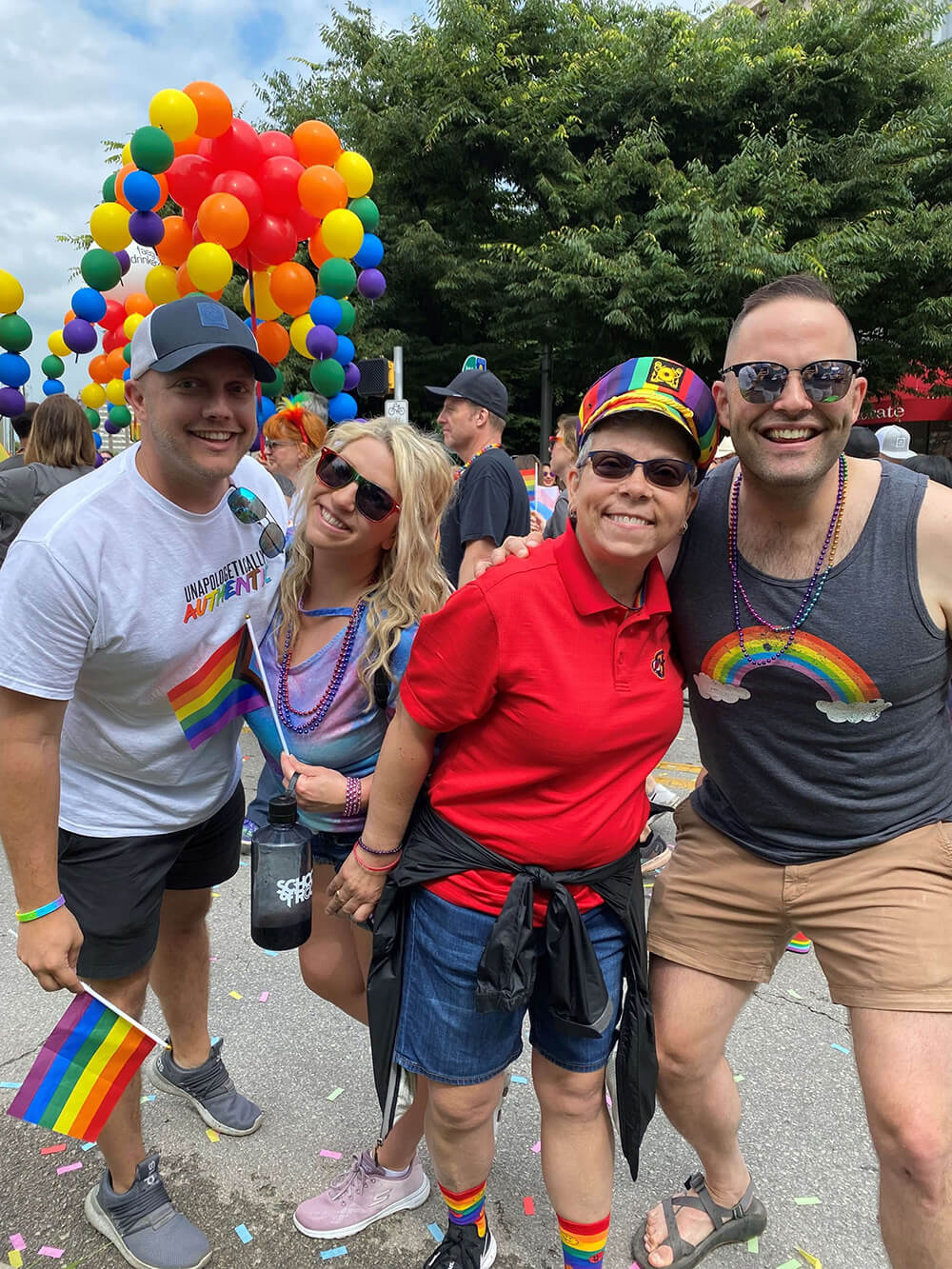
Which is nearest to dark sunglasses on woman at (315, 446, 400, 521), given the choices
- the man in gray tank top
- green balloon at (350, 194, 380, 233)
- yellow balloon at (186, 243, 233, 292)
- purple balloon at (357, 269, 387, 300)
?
the man in gray tank top

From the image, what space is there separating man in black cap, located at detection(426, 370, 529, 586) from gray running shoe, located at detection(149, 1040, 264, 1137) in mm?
2519

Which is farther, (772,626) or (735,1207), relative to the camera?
(735,1207)

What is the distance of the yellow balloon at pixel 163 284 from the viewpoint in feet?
16.5

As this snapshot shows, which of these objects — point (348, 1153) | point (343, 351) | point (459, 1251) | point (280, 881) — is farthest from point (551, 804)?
point (343, 351)

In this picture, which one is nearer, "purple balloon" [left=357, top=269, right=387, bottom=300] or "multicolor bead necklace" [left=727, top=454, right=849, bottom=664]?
"multicolor bead necklace" [left=727, top=454, right=849, bottom=664]

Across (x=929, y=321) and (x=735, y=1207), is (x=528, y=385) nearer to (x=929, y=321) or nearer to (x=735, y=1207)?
(x=929, y=321)

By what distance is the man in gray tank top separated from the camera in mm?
1729

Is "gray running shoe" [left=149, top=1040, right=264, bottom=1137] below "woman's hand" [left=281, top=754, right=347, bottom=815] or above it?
below

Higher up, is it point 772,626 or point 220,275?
point 220,275

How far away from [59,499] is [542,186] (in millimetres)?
14654

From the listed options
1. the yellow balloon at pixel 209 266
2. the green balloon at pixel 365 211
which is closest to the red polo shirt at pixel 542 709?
the yellow balloon at pixel 209 266

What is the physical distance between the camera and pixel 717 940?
2018 millimetres

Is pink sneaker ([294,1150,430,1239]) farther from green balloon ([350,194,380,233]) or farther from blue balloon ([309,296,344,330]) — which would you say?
green balloon ([350,194,380,233])

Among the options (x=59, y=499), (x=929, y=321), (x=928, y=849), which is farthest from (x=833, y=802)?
(x=929, y=321)
